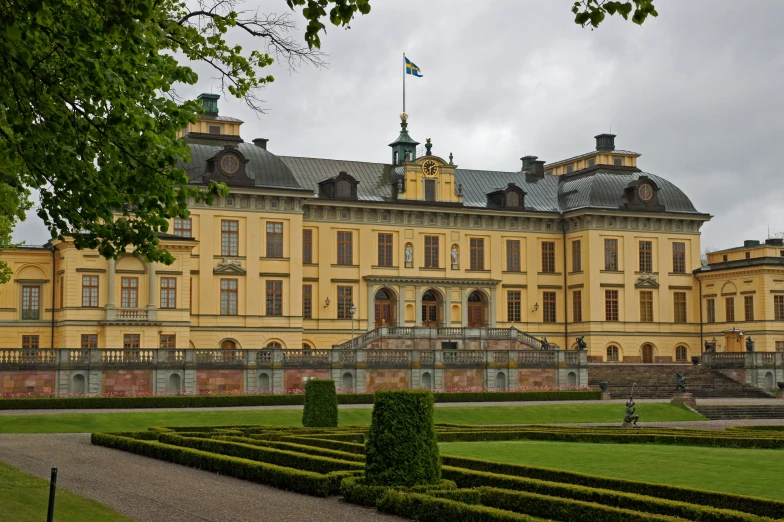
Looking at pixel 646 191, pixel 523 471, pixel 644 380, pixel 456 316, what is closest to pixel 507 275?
pixel 456 316

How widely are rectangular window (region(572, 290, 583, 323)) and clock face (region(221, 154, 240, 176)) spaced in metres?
21.3

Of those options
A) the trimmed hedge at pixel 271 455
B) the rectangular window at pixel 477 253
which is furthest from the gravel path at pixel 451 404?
the rectangular window at pixel 477 253

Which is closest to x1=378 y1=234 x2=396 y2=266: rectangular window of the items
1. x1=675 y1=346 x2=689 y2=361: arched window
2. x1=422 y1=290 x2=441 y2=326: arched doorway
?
x1=422 y1=290 x2=441 y2=326: arched doorway

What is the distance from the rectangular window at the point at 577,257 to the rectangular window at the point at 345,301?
13.7m

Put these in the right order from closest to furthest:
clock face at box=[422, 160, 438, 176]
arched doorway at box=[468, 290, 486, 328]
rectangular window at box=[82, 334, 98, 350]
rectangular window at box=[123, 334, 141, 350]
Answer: rectangular window at box=[82, 334, 98, 350]
rectangular window at box=[123, 334, 141, 350]
clock face at box=[422, 160, 438, 176]
arched doorway at box=[468, 290, 486, 328]

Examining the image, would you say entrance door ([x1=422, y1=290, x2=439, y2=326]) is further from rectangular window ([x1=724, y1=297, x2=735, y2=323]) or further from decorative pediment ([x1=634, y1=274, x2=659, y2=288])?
rectangular window ([x1=724, y1=297, x2=735, y2=323])

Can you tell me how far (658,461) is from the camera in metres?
21.8

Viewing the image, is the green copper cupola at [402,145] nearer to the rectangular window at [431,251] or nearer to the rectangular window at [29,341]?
the rectangular window at [431,251]

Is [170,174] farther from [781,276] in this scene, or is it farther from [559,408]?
[781,276]

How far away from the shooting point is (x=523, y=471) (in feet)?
62.2

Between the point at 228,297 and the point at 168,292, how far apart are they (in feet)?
16.1

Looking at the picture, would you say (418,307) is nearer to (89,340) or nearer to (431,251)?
(431,251)

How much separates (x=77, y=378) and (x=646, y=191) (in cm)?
3593

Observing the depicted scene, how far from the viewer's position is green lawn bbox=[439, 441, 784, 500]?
18.5m
